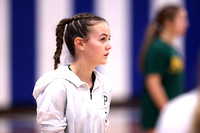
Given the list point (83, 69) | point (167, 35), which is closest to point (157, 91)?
point (167, 35)

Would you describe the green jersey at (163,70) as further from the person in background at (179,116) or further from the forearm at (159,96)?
the person in background at (179,116)

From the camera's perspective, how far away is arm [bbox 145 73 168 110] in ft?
11.8

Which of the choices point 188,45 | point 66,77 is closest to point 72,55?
point 66,77

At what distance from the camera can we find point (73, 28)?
157 centimetres

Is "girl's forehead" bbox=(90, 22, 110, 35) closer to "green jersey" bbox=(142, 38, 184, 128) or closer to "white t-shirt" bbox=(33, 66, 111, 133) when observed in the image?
"white t-shirt" bbox=(33, 66, 111, 133)

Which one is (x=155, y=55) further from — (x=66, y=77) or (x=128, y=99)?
(x=128, y=99)

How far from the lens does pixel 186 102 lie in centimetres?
119

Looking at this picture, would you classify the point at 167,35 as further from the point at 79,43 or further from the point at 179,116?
the point at 179,116

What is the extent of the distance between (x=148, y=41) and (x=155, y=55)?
219mm

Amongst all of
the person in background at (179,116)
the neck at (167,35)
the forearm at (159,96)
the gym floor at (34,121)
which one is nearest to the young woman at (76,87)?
the person in background at (179,116)

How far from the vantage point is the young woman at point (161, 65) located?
358cm

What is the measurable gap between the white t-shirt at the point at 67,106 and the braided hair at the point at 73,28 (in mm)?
107

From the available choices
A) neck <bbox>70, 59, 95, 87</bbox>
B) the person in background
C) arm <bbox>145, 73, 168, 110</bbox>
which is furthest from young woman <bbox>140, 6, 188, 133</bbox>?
the person in background

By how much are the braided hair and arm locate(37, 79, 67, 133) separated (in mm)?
133
